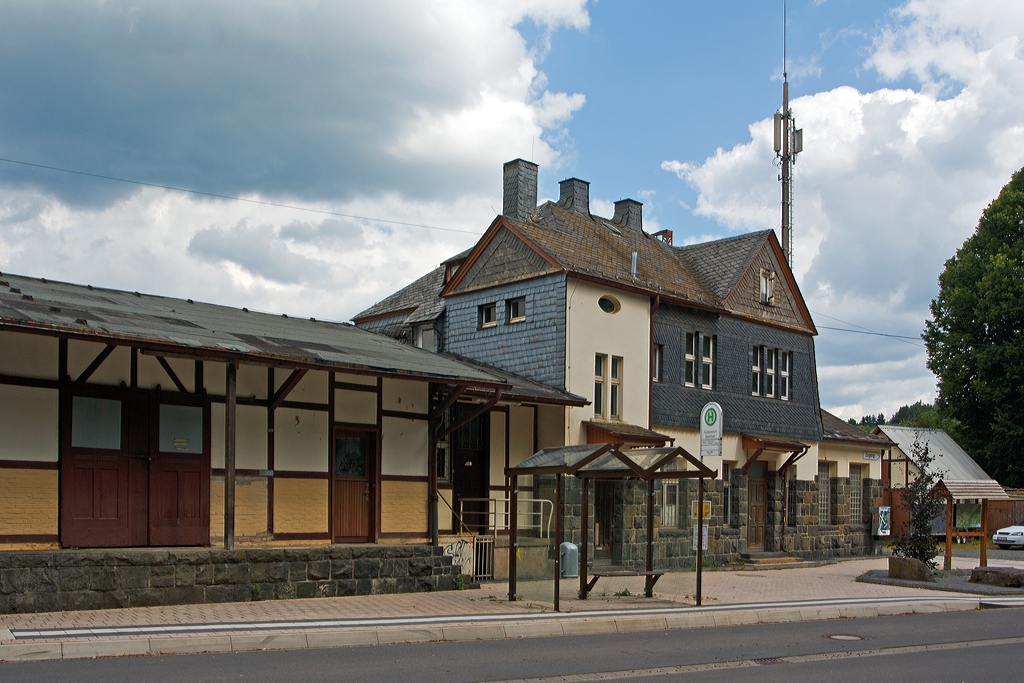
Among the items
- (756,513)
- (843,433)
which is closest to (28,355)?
(756,513)

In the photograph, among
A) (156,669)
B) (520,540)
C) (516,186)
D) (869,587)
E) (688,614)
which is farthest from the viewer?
(516,186)

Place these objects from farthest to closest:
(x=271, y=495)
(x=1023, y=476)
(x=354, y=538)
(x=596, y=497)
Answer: (x=1023, y=476)
(x=596, y=497)
(x=354, y=538)
(x=271, y=495)

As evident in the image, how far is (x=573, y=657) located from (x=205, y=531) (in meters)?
7.14

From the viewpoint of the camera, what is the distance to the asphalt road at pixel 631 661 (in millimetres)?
9438

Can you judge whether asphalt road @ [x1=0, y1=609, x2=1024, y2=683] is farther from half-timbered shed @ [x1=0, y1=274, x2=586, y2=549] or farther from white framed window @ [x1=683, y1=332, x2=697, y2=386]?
white framed window @ [x1=683, y1=332, x2=697, y2=386]

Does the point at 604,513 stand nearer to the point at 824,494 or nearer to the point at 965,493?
the point at 965,493

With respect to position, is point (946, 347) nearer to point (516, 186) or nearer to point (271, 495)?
point (516, 186)

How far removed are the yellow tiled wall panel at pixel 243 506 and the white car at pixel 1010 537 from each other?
32.6 metres

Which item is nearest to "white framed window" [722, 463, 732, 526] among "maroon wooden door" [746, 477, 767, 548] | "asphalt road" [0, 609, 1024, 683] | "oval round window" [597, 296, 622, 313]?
"maroon wooden door" [746, 477, 767, 548]

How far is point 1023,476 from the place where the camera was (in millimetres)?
41562

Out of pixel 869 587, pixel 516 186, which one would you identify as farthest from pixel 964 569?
pixel 516 186

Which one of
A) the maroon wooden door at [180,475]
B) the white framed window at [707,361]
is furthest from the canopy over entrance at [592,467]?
the white framed window at [707,361]

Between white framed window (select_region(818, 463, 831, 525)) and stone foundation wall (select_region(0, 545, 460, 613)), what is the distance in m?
16.0

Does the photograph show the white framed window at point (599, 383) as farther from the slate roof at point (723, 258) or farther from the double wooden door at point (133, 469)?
the double wooden door at point (133, 469)
